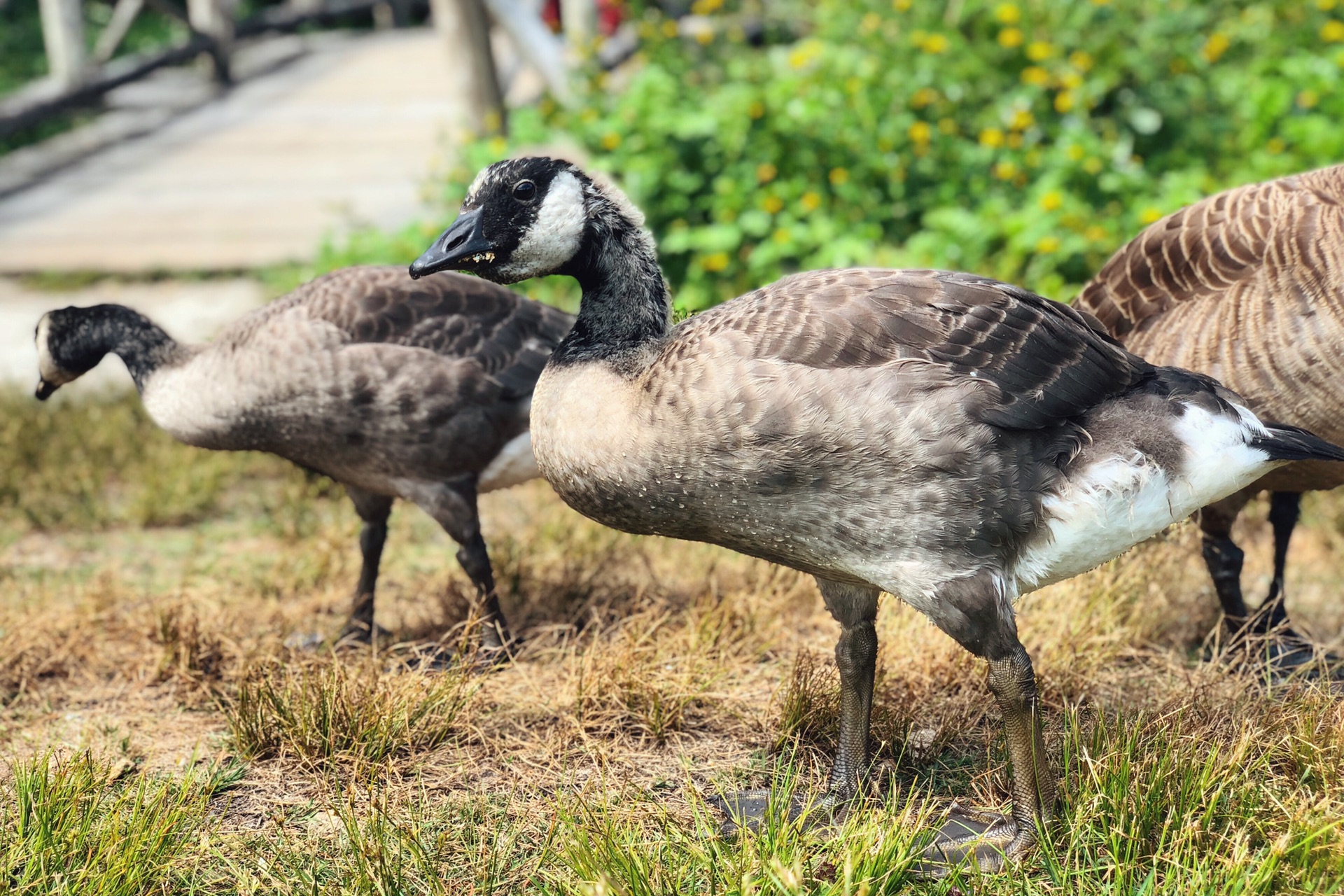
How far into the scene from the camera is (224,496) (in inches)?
267

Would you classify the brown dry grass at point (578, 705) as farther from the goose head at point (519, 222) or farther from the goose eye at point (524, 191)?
the goose eye at point (524, 191)

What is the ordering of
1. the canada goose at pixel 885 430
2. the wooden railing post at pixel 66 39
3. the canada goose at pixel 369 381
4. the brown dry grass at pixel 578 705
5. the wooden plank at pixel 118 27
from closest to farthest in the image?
the canada goose at pixel 885 430 → the brown dry grass at pixel 578 705 → the canada goose at pixel 369 381 → the wooden railing post at pixel 66 39 → the wooden plank at pixel 118 27

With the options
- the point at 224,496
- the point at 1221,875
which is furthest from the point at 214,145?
the point at 1221,875

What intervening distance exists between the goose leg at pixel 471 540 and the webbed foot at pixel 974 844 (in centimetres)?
175

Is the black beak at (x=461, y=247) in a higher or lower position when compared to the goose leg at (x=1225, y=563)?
higher

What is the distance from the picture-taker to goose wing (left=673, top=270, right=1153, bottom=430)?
3.10 meters

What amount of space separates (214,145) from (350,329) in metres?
10.8

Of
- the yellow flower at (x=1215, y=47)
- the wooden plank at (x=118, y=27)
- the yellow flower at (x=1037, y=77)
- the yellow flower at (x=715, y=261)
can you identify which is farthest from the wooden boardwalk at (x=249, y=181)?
the yellow flower at (x=1215, y=47)

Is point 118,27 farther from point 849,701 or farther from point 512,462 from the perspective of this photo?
point 849,701

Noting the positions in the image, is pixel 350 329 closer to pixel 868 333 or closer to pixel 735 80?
pixel 868 333

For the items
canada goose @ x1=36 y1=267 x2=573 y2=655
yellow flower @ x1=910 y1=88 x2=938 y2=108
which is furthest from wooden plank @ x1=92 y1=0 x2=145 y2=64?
canada goose @ x1=36 y1=267 x2=573 y2=655

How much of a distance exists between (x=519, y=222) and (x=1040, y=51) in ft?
17.3

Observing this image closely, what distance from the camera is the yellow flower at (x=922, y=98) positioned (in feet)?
25.2

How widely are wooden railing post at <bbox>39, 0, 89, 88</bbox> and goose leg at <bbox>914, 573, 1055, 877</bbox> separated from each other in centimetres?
1351
